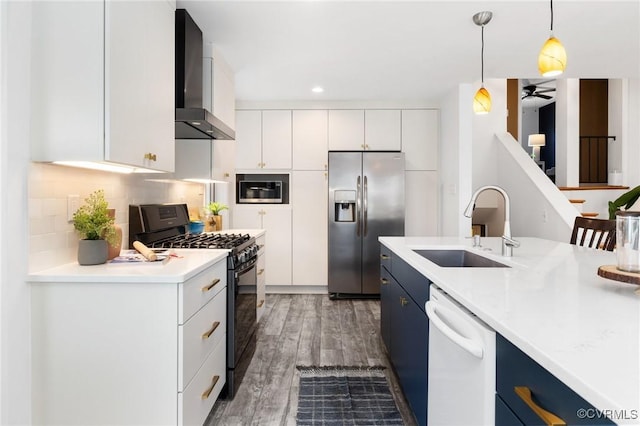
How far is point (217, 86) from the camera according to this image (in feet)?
9.50

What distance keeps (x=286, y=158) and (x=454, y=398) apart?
373cm

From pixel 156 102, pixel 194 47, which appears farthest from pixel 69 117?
pixel 194 47

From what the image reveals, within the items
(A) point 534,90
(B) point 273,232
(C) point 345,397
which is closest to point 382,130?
(B) point 273,232

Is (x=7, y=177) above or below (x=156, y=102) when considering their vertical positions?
below

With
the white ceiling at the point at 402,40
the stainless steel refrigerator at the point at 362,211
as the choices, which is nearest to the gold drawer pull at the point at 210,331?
the white ceiling at the point at 402,40

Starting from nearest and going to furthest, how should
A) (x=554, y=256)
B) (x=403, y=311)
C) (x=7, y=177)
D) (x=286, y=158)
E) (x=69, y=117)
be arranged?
(x=7, y=177), (x=69, y=117), (x=554, y=256), (x=403, y=311), (x=286, y=158)

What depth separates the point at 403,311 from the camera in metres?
2.00

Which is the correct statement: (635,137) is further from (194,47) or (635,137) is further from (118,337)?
(118,337)

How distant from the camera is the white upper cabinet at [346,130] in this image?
180 inches

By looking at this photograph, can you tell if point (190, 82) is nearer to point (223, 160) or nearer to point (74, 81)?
point (223, 160)

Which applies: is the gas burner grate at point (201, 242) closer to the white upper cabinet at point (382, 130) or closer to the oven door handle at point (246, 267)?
the oven door handle at point (246, 267)

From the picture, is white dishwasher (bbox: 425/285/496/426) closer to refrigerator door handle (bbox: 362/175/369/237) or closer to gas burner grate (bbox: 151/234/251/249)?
gas burner grate (bbox: 151/234/251/249)

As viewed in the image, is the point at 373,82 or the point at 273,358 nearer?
the point at 273,358

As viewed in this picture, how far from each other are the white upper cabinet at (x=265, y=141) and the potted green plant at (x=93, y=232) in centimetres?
291
